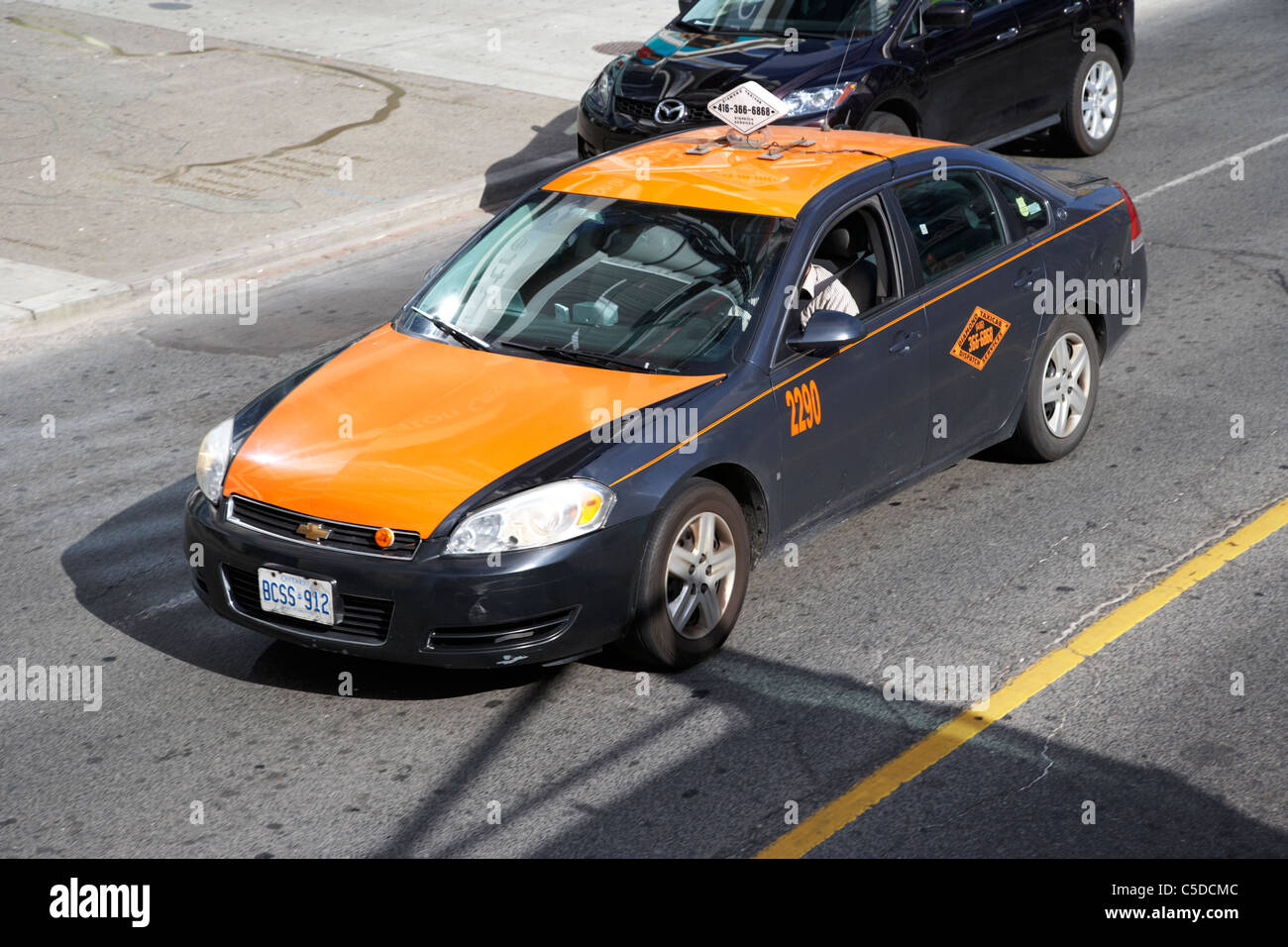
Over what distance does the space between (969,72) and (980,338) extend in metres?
5.97

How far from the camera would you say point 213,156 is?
1364 centimetres

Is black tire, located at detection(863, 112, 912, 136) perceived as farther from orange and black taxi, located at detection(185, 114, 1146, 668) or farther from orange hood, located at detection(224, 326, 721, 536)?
orange hood, located at detection(224, 326, 721, 536)

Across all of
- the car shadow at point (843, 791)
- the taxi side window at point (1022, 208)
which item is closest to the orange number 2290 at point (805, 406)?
the car shadow at point (843, 791)

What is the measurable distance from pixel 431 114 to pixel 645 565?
10.6 meters

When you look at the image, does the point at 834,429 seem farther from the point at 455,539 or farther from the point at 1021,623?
the point at 455,539

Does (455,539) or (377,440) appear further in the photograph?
(377,440)

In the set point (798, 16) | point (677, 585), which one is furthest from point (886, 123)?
point (677, 585)

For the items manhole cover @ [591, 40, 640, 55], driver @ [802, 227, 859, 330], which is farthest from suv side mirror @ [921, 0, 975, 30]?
manhole cover @ [591, 40, 640, 55]

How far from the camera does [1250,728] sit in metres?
5.21

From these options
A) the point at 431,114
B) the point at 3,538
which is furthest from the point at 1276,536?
the point at 431,114

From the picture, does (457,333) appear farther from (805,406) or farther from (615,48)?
(615,48)

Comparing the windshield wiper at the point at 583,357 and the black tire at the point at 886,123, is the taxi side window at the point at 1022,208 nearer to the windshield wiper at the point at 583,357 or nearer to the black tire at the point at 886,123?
the windshield wiper at the point at 583,357

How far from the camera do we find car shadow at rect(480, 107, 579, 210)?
13.0 m

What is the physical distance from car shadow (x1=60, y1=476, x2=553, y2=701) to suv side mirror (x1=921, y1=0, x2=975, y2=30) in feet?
22.9
